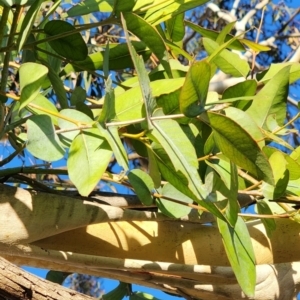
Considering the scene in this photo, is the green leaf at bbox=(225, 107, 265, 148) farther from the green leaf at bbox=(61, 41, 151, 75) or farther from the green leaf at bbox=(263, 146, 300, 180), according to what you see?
the green leaf at bbox=(61, 41, 151, 75)

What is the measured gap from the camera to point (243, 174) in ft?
2.27

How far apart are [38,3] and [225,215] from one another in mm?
236

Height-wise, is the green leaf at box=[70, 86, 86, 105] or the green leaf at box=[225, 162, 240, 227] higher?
the green leaf at box=[70, 86, 86, 105]

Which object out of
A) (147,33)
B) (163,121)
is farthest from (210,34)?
(163,121)

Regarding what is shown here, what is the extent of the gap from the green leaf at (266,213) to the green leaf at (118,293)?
0.77 feet

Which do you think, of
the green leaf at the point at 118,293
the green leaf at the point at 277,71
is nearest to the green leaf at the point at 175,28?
the green leaf at the point at 277,71

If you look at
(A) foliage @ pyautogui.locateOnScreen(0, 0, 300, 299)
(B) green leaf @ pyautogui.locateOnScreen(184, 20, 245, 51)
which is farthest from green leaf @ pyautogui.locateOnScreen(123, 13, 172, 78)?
(B) green leaf @ pyautogui.locateOnScreen(184, 20, 245, 51)

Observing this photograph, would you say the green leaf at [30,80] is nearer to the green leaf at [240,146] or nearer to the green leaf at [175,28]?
the green leaf at [240,146]

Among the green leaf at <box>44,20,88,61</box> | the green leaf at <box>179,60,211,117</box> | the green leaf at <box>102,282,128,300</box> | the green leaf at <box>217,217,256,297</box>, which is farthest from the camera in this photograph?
the green leaf at <box>102,282,128,300</box>

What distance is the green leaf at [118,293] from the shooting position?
0.88m

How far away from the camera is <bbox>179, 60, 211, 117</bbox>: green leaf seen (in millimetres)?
479

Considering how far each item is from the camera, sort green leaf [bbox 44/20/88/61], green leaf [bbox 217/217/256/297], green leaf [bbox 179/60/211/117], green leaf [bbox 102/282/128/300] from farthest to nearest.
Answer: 1. green leaf [bbox 102/282/128/300]
2. green leaf [bbox 44/20/88/61]
3. green leaf [bbox 217/217/256/297]
4. green leaf [bbox 179/60/211/117]

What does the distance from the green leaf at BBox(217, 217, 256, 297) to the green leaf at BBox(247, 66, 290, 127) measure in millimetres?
131

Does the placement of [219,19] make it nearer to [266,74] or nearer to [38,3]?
[266,74]
